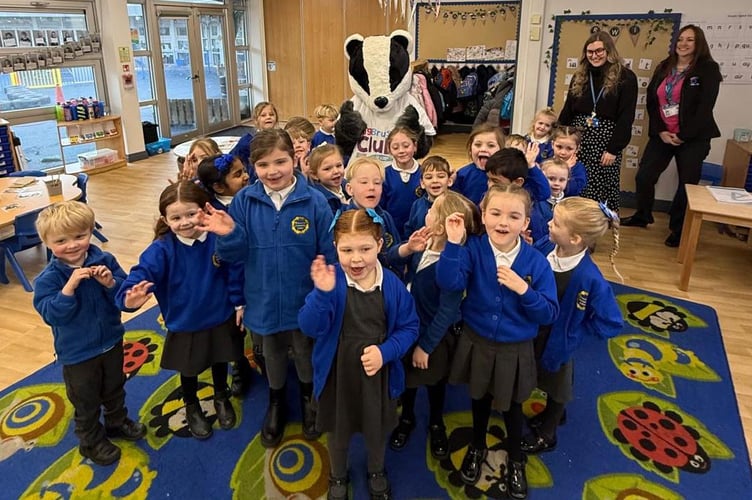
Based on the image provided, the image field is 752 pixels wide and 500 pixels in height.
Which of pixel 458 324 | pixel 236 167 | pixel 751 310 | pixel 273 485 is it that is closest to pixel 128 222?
pixel 236 167

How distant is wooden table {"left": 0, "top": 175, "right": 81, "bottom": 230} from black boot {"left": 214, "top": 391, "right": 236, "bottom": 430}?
199 cm

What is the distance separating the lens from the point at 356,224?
5.28ft

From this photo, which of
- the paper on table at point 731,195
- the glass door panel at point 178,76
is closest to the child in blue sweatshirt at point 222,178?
the paper on table at point 731,195

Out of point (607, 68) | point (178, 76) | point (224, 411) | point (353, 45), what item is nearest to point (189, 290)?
point (224, 411)

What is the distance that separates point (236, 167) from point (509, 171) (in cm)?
112

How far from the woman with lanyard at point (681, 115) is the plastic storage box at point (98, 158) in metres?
5.90

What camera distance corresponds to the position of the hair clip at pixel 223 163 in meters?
2.12

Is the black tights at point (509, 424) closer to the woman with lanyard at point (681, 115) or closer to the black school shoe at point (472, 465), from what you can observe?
the black school shoe at point (472, 465)

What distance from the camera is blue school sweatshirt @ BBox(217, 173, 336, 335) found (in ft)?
6.19

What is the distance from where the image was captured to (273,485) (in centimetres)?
196

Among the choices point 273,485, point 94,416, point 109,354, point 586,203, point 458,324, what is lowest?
point 273,485

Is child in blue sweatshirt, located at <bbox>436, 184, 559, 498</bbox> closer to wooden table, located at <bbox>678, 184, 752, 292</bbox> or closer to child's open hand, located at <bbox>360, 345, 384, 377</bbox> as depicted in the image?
child's open hand, located at <bbox>360, 345, 384, 377</bbox>

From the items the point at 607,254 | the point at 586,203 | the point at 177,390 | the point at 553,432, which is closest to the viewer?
the point at 586,203

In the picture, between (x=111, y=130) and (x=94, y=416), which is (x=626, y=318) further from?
(x=111, y=130)
